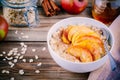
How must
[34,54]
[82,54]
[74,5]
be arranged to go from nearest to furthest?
[82,54]
[34,54]
[74,5]

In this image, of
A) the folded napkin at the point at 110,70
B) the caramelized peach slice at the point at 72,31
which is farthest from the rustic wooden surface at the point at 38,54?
the caramelized peach slice at the point at 72,31

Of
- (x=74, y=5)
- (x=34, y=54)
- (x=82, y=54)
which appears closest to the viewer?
(x=82, y=54)

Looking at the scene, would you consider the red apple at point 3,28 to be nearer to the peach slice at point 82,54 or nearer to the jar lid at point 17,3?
the jar lid at point 17,3

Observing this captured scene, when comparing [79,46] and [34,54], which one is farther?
[34,54]

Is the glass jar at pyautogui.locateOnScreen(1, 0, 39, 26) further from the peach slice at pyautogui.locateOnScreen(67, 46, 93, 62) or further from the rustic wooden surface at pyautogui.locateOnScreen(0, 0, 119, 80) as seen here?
the peach slice at pyautogui.locateOnScreen(67, 46, 93, 62)

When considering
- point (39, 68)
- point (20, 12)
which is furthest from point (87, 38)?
point (20, 12)

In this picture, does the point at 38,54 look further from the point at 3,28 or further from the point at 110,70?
the point at 110,70

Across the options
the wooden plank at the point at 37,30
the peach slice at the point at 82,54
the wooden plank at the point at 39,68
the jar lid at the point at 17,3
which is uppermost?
the jar lid at the point at 17,3
